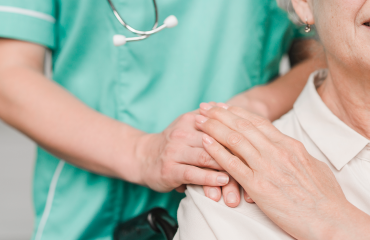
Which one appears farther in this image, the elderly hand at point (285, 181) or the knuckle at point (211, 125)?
the knuckle at point (211, 125)

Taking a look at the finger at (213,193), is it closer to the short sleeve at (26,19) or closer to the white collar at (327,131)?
the white collar at (327,131)

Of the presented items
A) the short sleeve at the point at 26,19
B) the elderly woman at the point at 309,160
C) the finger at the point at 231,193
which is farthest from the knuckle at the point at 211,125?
the short sleeve at the point at 26,19

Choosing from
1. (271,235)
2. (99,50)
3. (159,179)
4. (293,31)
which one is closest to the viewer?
(271,235)

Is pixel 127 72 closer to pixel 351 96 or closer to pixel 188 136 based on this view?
pixel 188 136

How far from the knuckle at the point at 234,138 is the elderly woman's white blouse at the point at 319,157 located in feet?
0.41

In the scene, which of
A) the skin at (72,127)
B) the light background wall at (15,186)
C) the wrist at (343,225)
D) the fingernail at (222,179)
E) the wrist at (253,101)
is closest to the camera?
the wrist at (343,225)

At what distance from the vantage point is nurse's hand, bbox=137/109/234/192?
0.66m

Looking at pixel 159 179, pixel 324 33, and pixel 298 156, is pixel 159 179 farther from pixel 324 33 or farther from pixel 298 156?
pixel 324 33

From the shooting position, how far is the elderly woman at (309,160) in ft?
1.85

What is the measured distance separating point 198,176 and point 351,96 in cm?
38

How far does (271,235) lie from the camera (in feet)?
1.97

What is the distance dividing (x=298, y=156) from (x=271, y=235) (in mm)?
151

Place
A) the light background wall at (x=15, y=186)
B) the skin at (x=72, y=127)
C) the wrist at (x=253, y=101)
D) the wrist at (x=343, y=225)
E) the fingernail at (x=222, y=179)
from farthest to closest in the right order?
the light background wall at (x=15, y=186) < the wrist at (x=253, y=101) < the skin at (x=72, y=127) < the fingernail at (x=222, y=179) < the wrist at (x=343, y=225)

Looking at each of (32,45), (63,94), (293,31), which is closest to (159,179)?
(63,94)
